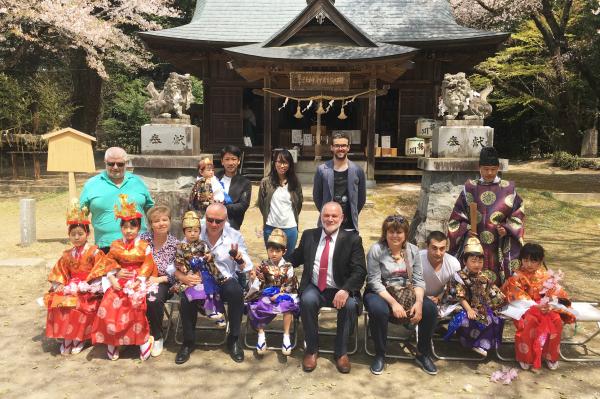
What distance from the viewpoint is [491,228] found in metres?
4.77

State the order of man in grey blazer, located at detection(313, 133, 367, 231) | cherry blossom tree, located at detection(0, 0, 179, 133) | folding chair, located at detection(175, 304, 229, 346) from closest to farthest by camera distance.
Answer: folding chair, located at detection(175, 304, 229, 346), man in grey blazer, located at detection(313, 133, 367, 231), cherry blossom tree, located at detection(0, 0, 179, 133)

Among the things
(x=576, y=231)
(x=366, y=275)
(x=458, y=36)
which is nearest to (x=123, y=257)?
(x=366, y=275)

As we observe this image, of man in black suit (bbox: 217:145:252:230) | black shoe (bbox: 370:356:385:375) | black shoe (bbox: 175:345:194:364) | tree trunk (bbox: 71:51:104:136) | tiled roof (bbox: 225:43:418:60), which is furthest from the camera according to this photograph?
tree trunk (bbox: 71:51:104:136)

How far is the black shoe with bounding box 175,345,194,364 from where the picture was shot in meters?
4.14

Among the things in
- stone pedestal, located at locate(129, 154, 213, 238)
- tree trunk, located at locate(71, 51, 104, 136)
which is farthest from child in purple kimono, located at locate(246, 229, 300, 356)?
tree trunk, located at locate(71, 51, 104, 136)

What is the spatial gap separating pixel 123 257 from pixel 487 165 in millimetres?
3536

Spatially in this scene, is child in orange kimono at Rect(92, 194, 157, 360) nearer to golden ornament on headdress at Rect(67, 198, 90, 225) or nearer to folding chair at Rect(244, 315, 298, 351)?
golden ornament on headdress at Rect(67, 198, 90, 225)

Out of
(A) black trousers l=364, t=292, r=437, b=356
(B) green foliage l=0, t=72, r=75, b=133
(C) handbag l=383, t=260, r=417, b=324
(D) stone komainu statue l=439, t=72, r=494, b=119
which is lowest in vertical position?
(A) black trousers l=364, t=292, r=437, b=356

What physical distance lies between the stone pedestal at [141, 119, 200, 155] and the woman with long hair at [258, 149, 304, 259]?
110 inches

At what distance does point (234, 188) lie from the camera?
5.33 m

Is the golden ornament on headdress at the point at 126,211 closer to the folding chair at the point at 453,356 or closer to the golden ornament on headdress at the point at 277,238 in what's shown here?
the golden ornament on headdress at the point at 277,238

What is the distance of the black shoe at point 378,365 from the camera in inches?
157

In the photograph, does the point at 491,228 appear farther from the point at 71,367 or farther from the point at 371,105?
the point at 371,105

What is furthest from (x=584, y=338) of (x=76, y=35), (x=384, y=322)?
(x=76, y=35)
